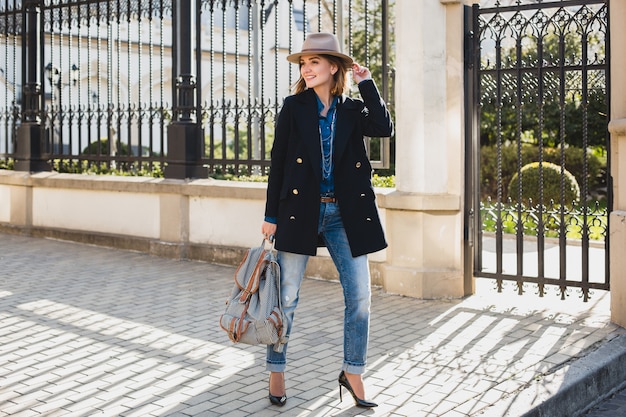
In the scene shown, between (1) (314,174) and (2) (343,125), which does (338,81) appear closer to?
(2) (343,125)

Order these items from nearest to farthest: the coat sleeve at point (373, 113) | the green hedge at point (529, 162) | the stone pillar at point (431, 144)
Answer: the coat sleeve at point (373, 113), the stone pillar at point (431, 144), the green hedge at point (529, 162)

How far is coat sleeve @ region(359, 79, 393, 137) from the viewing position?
15.2 feet

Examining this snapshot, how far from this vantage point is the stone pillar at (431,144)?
7.63 m

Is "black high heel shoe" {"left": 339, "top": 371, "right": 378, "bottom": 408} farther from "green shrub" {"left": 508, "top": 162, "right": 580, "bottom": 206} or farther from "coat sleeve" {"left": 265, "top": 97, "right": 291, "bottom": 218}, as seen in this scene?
"green shrub" {"left": 508, "top": 162, "right": 580, "bottom": 206}

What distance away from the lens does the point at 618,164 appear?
6531 millimetres

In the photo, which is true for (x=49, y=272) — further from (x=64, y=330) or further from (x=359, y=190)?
(x=359, y=190)

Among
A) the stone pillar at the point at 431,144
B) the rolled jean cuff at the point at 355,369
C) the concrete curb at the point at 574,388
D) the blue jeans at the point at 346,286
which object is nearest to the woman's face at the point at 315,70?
the blue jeans at the point at 346,286

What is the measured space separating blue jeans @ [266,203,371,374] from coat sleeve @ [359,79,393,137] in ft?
1.57

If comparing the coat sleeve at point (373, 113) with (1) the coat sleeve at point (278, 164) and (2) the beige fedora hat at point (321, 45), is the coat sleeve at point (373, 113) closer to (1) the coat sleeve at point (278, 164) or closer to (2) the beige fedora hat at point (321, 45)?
(2) the beige fedora hat at point (321, 45)

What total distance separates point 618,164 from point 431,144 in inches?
68.1

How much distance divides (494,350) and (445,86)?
2.72 metres

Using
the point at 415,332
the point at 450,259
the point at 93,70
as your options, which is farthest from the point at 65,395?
the point at 93,70

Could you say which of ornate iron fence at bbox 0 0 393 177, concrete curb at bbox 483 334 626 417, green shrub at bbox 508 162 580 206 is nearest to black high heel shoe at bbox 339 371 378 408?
concrete curb at bbox 483 334 626 417

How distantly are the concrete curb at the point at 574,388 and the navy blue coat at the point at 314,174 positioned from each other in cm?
112
